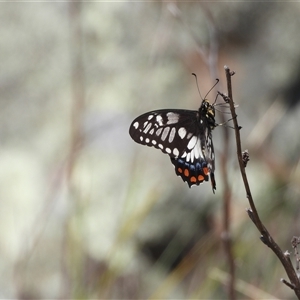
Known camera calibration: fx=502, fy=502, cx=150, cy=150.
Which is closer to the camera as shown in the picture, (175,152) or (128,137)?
(175,152)

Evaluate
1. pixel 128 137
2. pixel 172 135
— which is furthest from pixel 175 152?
pixel 128 137

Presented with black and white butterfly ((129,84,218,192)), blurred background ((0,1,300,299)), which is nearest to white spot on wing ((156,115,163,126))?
black and white butterfly ((129,84,218,192))

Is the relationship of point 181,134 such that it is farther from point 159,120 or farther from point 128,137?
point 128,137

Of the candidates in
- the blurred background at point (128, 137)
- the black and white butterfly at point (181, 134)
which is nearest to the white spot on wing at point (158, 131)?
the black and white butterfly at point (181, 134)

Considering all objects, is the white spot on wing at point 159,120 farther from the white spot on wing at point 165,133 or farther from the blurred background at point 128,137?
the blurred background at point 128,137

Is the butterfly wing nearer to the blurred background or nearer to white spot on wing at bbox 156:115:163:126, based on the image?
white spot on wing at bbox 156:115:163:126

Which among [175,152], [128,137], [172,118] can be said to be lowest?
[175,152]
